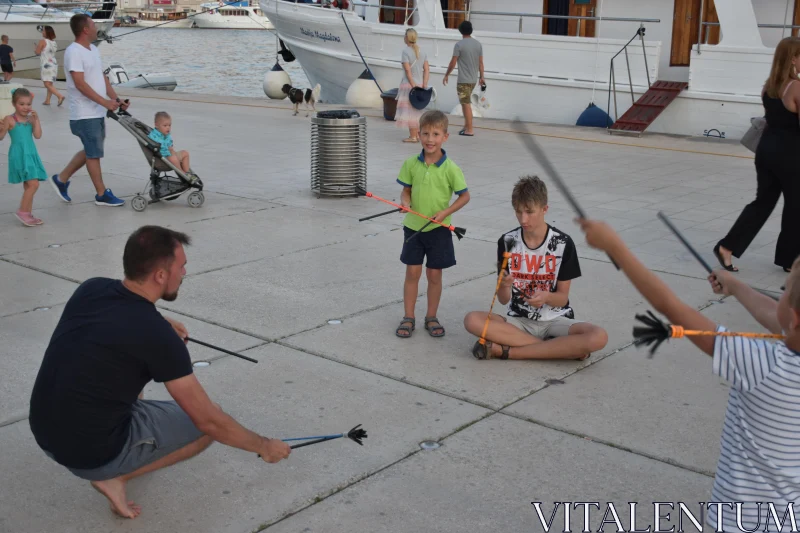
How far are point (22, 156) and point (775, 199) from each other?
6445mm

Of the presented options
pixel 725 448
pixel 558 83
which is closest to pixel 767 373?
pixel 725 448

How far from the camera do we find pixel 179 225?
8.34 meters

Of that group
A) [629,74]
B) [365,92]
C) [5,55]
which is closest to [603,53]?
[629,74]

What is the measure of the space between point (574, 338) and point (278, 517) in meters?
2.18

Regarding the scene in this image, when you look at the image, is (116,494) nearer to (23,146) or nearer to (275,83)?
(23,146)

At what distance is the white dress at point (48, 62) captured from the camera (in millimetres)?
17297

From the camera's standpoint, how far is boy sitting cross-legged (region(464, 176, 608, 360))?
4.87 m

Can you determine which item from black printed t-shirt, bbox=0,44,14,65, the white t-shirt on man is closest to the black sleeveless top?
the white t-shirt on man

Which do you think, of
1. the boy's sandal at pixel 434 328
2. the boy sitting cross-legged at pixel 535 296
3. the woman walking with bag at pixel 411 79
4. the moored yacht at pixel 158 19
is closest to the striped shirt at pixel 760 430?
the boy sitting cross-legged at pixel 535 296

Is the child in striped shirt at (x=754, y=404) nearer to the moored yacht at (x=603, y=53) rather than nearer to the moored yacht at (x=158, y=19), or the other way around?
the moored yacht at (x=603, y=53)

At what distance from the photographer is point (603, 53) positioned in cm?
1605

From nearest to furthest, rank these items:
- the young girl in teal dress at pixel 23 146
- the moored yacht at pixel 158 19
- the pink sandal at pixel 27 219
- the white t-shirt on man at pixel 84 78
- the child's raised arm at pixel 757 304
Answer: the child's raised arm at pixel 757 304 → the young girl in teal dress at pixel 23 146 → the pink sandal at pixel 27 219 → the white t-shirt on man at pixel 84 78 → the moored yacht at pixel 158 19

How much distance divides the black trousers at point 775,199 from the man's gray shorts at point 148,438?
495cm

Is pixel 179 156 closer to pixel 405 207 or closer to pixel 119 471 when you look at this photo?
pixel 405 207
